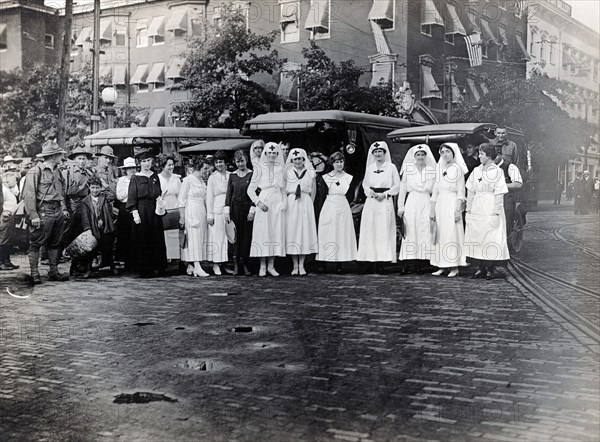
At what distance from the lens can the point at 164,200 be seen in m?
9.34

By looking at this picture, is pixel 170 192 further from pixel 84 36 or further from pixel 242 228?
pixel 84 36

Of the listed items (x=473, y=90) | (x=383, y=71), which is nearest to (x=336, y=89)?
(x=383, y=71)

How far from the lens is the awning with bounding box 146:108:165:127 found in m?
8.41

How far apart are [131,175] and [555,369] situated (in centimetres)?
653

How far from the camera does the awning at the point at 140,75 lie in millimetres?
8039

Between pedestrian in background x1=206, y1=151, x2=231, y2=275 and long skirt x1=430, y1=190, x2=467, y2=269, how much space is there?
8.68ft

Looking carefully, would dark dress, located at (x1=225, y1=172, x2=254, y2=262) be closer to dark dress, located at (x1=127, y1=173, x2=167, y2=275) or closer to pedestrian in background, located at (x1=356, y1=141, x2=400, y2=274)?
dark dress, located at (x1=127, y1=173, x2=167, y2=275)

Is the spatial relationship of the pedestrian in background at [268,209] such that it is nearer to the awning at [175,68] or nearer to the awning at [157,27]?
the awning at [175,68]

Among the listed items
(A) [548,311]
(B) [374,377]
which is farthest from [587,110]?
(B) [374,377]

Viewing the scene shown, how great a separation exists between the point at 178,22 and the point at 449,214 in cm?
382

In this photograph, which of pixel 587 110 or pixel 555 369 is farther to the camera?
pixel 587 110

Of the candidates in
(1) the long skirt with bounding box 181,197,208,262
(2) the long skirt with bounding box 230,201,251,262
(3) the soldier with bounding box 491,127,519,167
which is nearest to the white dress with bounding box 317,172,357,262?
(2) the long skirt with bounding box 230,201,251,262

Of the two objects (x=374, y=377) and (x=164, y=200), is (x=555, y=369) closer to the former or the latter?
(x=374, y=377)

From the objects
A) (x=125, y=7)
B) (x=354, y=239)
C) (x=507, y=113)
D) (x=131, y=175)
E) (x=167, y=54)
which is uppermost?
(x=125, y=7)
